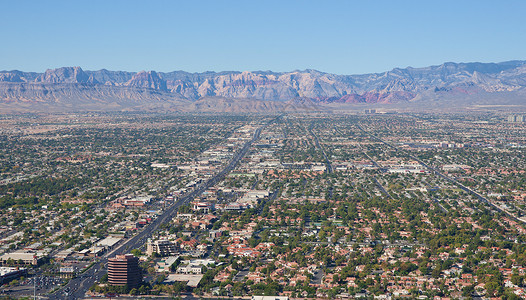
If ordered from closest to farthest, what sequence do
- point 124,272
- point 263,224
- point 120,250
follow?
point 124,272
point 120,250
point 263,224

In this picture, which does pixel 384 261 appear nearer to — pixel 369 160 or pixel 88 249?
pixel 88 249

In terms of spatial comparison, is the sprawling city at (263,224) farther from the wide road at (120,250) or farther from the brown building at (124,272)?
the wide road at (120,250)

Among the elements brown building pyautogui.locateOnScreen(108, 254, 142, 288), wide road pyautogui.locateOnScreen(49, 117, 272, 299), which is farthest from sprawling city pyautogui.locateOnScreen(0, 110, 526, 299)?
wide road pyautogui.locateOnScreen(49, 117, 272, 299)

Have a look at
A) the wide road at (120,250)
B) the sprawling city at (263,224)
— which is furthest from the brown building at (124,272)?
the wide road at (120,250)

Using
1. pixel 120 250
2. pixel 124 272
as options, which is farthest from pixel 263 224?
pixel 124 272

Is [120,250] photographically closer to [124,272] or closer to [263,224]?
[124,272]
